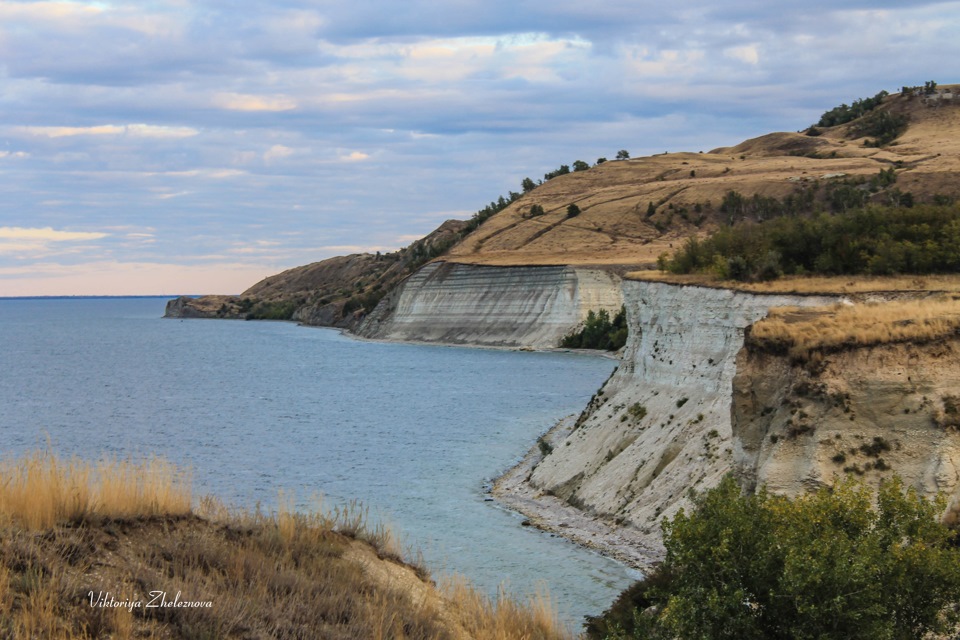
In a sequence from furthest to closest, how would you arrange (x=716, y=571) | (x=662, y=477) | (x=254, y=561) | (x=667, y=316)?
(x=667, y=316), (x=662, y=477), (x=716, y=571), (x=254, y=561)

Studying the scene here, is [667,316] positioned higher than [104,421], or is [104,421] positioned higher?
[667,316]

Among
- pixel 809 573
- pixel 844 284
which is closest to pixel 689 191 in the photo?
pixel 844 284

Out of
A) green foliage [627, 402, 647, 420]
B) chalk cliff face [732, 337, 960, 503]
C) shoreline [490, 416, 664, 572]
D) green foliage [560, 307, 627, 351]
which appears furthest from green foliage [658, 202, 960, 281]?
green foliage [560, 307, 627, 351]

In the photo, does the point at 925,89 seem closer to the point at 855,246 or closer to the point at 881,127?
the point at 881,127

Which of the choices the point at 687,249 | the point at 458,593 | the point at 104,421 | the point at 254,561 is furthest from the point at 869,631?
the point at 104,421

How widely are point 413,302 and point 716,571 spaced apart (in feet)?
393

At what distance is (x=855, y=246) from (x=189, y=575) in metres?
27.8

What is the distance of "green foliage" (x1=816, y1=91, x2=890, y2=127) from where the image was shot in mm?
186413

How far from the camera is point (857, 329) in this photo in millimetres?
19344

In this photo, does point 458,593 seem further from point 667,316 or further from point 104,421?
point 104,421

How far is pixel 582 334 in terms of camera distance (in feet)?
342

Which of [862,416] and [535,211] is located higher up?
[535,211]

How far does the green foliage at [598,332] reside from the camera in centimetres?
10100

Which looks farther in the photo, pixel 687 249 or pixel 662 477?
pixel 687 249
